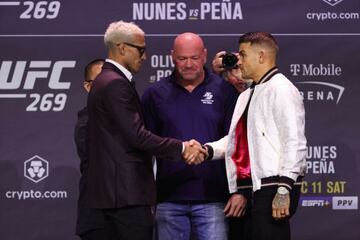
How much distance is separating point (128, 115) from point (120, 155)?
192 millimetres

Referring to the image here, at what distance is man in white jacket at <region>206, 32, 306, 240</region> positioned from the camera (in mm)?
3859

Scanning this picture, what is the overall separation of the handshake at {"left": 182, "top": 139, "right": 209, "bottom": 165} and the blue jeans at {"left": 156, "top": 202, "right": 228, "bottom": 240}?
311 mm

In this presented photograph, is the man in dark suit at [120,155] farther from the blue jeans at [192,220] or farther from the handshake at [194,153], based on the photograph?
the blue jeans at [192,220]

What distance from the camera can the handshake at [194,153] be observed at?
4.21m

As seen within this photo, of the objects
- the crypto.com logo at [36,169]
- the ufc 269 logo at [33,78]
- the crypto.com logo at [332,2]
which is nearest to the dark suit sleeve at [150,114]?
the ufc 269 logo at [33,78]

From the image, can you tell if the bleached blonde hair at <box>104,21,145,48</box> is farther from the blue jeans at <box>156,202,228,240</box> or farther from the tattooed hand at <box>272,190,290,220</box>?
the tattooed hand at <box>272,190,290,220</box>

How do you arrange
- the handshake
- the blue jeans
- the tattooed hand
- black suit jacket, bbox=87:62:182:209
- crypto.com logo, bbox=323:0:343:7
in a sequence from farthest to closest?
crypto.com logo, bbox=323:0:343:7
the blue jeans
the handshake
black suit jacket, bbox=87:62:182:209
the tattooed hand

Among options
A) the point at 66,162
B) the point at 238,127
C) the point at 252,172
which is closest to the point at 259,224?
the point at 252,172

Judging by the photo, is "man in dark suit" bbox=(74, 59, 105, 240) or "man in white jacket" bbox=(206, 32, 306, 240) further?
"man in dark suit" bbox=(74, 59, 105, 240)

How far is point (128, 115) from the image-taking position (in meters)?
3.96

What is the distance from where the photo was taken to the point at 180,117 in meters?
4.50

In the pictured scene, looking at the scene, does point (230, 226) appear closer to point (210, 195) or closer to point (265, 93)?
point (210, 195)

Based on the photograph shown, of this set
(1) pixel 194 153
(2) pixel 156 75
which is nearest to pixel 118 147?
(1) pixel 194 153

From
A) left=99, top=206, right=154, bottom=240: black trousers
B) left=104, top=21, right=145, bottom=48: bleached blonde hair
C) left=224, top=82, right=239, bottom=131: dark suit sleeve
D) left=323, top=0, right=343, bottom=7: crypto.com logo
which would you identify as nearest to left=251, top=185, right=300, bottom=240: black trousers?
left=99, top=206, right=154, bottom=240: black trousers
